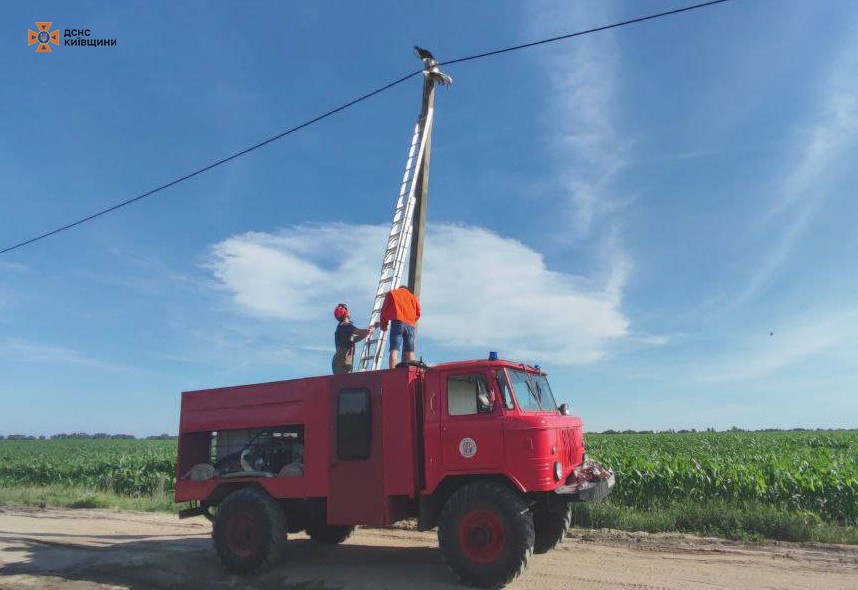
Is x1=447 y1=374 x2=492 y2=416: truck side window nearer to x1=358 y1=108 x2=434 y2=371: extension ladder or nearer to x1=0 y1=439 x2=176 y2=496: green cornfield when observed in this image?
x1=358 y1=108 x2=434 y2=371: extension ladder

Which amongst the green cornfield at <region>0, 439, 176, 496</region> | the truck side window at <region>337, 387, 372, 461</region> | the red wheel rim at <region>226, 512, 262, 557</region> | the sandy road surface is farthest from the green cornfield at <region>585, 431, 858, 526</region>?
the green cornfield at <region>0, 439, 176, 496</region>

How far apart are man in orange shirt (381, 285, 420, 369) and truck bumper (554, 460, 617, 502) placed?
3034 mm

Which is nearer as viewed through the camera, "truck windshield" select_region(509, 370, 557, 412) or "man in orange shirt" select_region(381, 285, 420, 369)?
"truck windshield" select_region(509, 370, 557, 412)

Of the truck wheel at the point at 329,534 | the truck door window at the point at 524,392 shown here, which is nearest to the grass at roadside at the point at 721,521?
the truck wheel at the point at 329,534

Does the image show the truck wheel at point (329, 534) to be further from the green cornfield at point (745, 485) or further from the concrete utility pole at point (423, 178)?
the green cornfield at point (745, 485)

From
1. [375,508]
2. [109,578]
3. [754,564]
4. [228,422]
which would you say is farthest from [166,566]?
[754,564]

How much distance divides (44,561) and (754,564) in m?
10.4

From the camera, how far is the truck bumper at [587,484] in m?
7.30

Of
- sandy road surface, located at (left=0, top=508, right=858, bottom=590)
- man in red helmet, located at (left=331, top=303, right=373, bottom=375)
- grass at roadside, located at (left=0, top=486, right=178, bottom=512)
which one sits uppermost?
man in red helmet, located at (left=331, top=303, right=373, bottom=375)

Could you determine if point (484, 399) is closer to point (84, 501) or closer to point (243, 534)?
point (243, 534)

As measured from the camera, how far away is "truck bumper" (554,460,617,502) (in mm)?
7305

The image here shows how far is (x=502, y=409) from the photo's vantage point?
7539mm

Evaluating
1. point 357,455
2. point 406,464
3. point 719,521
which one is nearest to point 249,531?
point 357,455

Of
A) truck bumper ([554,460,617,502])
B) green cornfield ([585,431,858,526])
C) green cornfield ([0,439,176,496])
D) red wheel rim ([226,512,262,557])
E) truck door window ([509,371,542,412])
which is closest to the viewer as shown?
truck bumper ([554,460,617,502])
